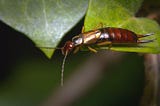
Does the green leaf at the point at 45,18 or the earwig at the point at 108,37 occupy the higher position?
the green leaf at the point at 45,18

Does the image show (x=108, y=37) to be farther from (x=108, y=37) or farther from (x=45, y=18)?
(x=45, y=18)

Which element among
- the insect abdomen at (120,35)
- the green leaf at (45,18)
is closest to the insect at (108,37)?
the insect abdomen at (120,35)

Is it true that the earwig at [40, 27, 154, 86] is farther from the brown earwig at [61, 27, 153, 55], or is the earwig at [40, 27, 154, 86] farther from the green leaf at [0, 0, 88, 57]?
the green leaf at [0, 0, 88, 57]

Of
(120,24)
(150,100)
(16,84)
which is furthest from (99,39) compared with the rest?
(16,84)

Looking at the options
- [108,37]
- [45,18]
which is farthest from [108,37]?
[45,18]

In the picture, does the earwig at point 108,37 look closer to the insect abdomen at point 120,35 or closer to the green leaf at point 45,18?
the insect abdomen at point 120,35

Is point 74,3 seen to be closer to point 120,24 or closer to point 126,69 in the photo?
point 120,24

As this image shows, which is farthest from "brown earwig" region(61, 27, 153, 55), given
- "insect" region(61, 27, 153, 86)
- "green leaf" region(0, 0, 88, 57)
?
"green leaf" region(0, 0, 88, 57)
